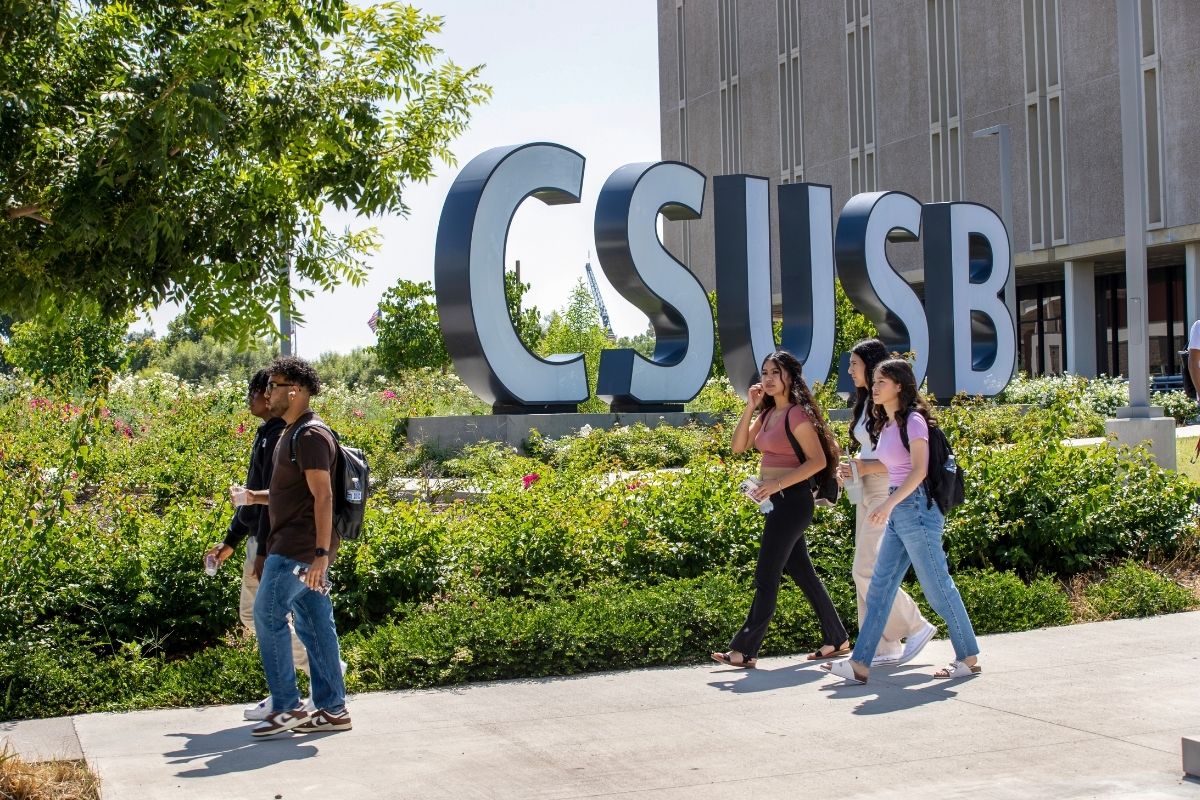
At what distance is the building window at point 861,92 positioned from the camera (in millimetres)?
47250

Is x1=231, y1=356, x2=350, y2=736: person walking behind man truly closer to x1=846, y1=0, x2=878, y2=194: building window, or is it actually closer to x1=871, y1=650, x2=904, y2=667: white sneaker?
x1=871, y1=650, x2=904, y2=667: white sneaker

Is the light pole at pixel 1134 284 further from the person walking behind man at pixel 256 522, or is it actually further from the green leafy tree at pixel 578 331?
the green leafy tree at pixel 578 331

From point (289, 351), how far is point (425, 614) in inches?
441

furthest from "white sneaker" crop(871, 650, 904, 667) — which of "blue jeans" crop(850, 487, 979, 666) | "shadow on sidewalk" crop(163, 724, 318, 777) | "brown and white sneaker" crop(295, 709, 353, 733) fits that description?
"shadow on sidewalk" crop(163, 724, 318, 777)

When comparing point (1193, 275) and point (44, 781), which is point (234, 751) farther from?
point (1193, 275)

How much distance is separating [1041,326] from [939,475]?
1745 inches

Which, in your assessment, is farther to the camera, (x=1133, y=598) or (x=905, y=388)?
(x=1133, y=598)

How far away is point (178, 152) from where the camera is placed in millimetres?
5801

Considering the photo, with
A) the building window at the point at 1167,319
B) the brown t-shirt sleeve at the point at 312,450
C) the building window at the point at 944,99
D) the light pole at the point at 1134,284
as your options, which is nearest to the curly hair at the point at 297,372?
the brown t-shirt sleeve at the point at 312,450

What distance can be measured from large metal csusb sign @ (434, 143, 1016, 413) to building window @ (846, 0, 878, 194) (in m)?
22.9

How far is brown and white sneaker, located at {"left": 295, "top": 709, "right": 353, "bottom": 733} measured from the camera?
609 centimetres

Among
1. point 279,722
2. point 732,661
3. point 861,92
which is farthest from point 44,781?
point 861,92

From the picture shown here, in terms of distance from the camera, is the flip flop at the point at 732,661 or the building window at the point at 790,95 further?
the building window at the point at 790,95

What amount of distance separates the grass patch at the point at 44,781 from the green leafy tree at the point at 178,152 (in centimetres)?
201
